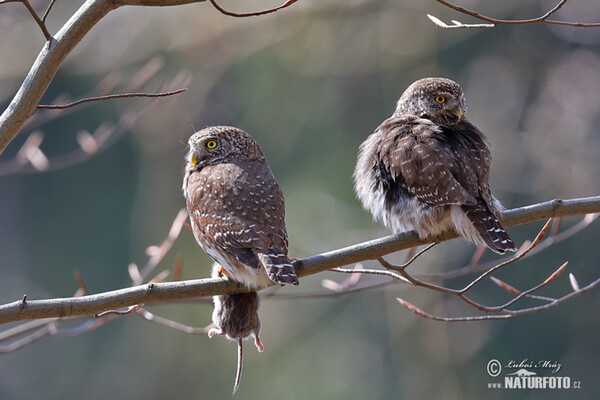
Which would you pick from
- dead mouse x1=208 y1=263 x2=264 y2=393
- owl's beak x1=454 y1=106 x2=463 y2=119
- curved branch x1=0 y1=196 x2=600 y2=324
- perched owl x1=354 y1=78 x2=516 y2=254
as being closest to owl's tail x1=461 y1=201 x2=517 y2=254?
perched owl x1=354 y1=78 x2=516 y2=254

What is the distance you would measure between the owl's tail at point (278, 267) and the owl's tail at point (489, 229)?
2.77 feet

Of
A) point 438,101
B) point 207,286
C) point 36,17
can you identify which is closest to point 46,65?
point 36,17

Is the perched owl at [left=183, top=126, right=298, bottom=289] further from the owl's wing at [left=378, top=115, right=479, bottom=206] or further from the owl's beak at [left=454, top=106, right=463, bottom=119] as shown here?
the owl's beak at [left=454, top=106, right=463, bottom=119]

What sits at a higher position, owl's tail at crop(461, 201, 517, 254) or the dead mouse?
owl's tail at crop(461, 201, 517, 254)

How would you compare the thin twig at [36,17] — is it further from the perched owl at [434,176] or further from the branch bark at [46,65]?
the perched owl at [434,176]

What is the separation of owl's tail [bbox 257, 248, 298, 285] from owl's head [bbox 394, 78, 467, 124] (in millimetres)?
1395

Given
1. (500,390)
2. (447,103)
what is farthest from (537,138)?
(447,103)

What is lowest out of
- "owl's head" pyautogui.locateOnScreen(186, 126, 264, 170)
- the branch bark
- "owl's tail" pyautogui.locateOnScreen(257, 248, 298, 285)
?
"owl's head" pyautogui.locateOnScreen(186, 126, 264, 170)

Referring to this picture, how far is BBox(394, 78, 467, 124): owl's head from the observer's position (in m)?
4.05

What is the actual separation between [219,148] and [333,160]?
5.58 metres

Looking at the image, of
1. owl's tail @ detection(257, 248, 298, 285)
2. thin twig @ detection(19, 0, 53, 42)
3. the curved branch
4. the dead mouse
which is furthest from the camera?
the dead mouse

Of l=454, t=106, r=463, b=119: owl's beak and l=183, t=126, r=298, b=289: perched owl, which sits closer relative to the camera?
l=183, t=126, r=298, b=289: perched owl

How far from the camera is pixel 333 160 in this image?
372 inches

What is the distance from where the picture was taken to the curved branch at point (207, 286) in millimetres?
2582
